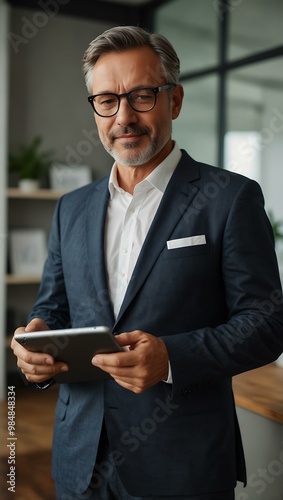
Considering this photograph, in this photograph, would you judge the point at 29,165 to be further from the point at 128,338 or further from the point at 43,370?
the point at 128,338

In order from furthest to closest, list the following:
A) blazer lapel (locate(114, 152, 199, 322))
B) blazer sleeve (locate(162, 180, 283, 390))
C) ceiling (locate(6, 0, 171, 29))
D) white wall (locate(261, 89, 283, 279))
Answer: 1. ceiling (locate(6, 0, 171, 29))
2. white wall (locate(261, 89, 283, 279))
3. blazer lapel (locate(114, 152, 199, 322))
4. blazer sleeve (locate(162, 180, 283, 390))

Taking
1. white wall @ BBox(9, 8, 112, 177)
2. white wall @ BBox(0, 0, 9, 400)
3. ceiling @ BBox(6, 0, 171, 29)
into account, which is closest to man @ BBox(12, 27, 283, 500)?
white wall @ BBox(0, 0, 9, 400)

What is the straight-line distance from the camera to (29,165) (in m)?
4.95

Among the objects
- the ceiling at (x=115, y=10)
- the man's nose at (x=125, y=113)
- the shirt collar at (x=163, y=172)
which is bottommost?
the shirt collar at (x=163, y=172)

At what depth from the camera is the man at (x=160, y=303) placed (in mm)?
1368

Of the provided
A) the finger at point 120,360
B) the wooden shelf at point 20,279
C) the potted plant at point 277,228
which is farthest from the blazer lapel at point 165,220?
the wooden shelf at point 20,279

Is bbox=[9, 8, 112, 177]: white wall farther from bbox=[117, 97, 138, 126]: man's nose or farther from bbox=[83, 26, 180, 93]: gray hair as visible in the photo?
bbox=[117, 97, 138, 126]: man's nose

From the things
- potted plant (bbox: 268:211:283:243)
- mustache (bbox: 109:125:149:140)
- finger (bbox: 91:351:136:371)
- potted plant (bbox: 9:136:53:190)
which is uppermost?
potted plant (bbox: 9:136:53:190)

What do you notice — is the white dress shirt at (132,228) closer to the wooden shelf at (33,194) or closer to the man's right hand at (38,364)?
the man's right hand at (38,364)

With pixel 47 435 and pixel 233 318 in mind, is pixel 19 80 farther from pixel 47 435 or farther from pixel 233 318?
pixel 233 318

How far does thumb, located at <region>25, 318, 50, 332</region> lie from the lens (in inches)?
58.5

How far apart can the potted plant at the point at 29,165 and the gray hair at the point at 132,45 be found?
3452 mm

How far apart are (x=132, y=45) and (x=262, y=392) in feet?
4.67

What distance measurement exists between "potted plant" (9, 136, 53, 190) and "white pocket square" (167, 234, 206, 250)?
370 cm
